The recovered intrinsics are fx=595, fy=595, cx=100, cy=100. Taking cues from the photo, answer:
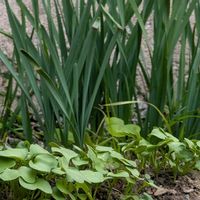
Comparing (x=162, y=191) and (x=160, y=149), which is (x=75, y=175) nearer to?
(x=162, y=191)

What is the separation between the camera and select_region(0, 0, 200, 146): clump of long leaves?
6.37ft

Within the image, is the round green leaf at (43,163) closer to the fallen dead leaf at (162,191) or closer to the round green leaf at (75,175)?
the round green leaf at (75,175)

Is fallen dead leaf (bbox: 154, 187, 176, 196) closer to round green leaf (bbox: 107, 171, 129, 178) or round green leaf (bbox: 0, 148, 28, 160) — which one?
round green leaf (bbox: 107, 171, 129, 178)

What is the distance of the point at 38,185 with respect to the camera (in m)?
1.51

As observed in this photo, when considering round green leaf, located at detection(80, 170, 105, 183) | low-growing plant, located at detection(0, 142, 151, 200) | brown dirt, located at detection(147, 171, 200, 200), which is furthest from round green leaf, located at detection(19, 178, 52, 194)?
brown dirt, located at detection(147, 171, 200, 200)

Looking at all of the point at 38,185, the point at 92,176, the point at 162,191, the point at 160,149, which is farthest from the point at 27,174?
the point at 160,149

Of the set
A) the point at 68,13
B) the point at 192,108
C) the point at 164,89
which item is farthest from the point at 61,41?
the point at 192,108

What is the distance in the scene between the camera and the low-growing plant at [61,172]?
1509 mm

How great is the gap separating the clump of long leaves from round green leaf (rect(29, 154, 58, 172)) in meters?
0.29

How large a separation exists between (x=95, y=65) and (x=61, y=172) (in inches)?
28.4

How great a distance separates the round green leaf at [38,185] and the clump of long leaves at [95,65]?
35 centimetres

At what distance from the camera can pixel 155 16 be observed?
2.19 metres

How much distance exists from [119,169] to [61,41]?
0.59m

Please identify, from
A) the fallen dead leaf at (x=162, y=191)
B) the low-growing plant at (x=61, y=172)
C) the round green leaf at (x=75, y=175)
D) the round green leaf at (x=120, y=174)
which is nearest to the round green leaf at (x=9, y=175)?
the low-growing plant at (x=61, y=172)
